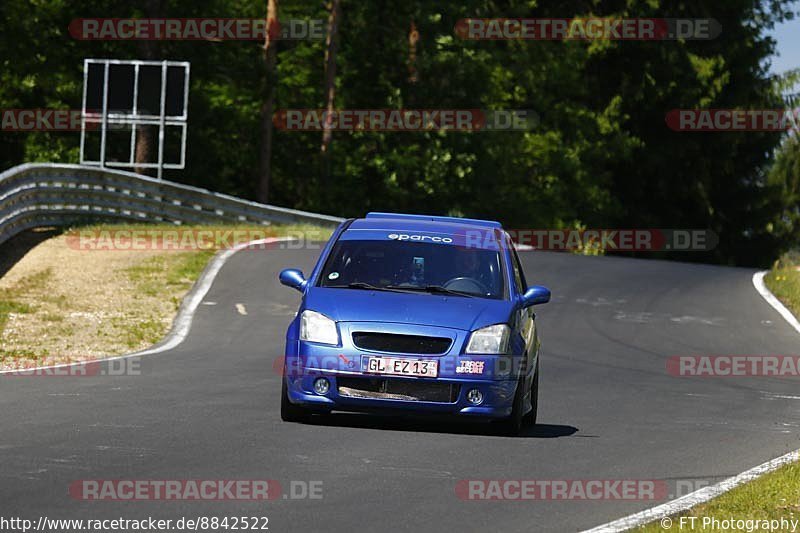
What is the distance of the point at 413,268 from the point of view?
11930 mm

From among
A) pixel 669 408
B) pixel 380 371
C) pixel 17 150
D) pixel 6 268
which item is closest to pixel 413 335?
pixel 380 371

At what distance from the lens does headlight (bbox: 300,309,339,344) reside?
1102cm

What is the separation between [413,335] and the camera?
429 inches

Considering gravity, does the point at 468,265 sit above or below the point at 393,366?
above
